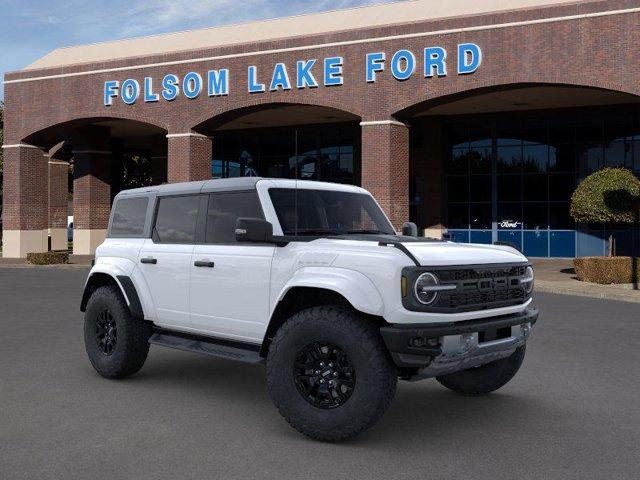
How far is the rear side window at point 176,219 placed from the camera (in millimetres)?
7250

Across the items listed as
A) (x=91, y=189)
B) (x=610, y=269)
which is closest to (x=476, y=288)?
(x=610, y=269)

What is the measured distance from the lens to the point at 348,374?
18.1 ft

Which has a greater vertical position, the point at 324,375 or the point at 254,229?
the point at 254,229

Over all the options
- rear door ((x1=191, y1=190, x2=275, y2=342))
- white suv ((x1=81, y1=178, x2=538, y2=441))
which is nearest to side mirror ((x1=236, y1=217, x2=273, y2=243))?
white suv ((x1=81, y1=178, x2=538, y2=441))

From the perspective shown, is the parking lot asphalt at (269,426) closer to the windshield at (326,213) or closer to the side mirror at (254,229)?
the side mirror at (254,229)

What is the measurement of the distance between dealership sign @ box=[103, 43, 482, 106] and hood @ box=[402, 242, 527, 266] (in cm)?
1978

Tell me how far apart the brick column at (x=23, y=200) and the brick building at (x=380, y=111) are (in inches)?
3.8

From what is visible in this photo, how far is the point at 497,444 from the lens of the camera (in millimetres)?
5543

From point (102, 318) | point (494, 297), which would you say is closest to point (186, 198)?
point (102, 318)

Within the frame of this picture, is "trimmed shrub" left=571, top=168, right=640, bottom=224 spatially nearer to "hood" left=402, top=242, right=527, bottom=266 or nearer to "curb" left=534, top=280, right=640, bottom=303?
"curb" left=534, top=280, right=640, bottom=303

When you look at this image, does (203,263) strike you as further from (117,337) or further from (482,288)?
(482,288)

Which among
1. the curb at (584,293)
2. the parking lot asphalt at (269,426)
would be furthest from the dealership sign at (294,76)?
the parking lot asphalt at (269,426)

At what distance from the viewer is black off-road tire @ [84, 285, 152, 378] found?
7551 millimetres

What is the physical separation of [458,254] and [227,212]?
2318 millimetres
